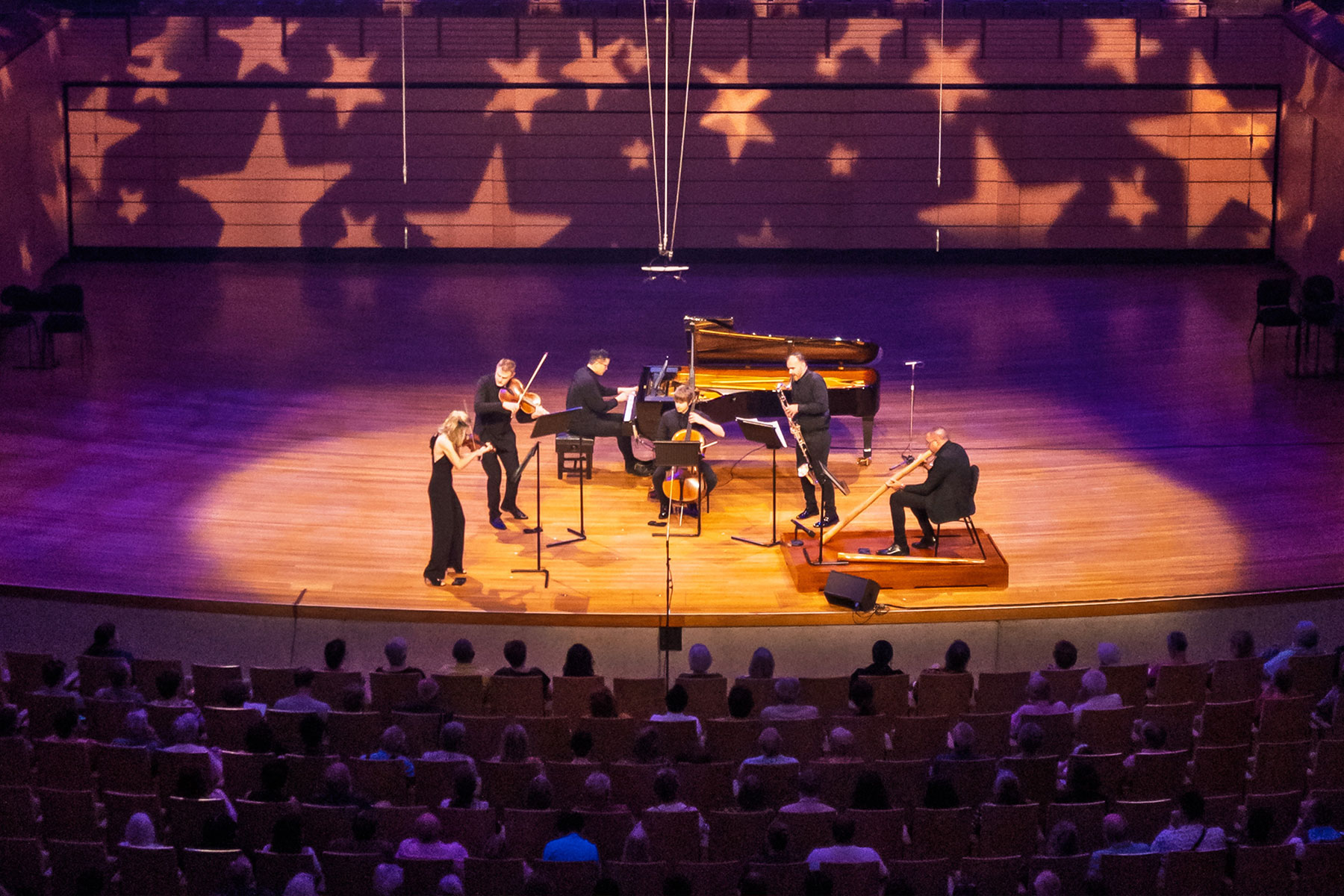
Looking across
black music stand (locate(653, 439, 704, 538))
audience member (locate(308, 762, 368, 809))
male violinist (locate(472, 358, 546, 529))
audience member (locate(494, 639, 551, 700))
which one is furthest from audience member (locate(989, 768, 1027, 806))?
male violinist (locate(472, 358, 546, 529))

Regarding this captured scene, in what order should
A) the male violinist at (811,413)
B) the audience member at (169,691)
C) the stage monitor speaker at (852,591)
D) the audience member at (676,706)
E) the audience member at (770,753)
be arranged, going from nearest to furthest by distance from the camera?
the audience member at (770,753) → the audience member at (676,706) → the audience member at (169,691) → the stage monitor speaker at (852,591) → the male violinist at (811,413)

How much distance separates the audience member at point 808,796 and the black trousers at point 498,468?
4.14 meters

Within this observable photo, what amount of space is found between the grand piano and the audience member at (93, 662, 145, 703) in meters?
4.21

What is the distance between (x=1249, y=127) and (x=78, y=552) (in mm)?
13574

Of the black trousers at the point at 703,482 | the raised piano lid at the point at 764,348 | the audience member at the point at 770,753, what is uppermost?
the raised piano lid at the point at 764,348

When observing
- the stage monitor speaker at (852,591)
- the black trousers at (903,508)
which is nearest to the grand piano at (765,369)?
the black trousers at (903,508)

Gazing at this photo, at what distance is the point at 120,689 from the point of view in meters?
6.48

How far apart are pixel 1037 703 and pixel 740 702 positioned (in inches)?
52.5

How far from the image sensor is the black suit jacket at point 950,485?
8.15 m

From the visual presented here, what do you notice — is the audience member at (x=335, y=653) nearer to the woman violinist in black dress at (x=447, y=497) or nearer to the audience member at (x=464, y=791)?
the woman violinist in black dress at (x=447, y=497)

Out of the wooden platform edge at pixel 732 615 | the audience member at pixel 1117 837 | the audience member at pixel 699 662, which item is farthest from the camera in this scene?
the wooden platform edge at pixel 732 615

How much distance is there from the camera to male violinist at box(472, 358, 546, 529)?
9.04 m

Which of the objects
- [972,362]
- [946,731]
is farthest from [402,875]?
[972,362]

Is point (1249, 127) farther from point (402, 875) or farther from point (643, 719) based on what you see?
point (402, 875)
